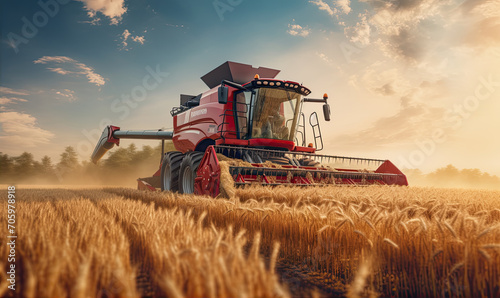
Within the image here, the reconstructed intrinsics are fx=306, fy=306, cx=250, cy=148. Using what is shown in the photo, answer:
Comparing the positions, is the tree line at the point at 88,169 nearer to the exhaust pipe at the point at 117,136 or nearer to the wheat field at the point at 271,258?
the exhaust pipe at the point at 117,136

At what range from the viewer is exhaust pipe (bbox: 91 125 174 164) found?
13.3 metres

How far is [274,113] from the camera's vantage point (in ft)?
25.2

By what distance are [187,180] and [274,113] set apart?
110 inches

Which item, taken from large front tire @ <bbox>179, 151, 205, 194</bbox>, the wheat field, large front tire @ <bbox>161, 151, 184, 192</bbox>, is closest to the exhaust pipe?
large front tire @ <bbox>161, 151, 184, 192</bbox>

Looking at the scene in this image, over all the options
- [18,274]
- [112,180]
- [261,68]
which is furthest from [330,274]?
[112,180]


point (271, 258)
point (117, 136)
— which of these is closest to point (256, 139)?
point (271, 258)

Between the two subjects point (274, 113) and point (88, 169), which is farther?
point (88, 169)

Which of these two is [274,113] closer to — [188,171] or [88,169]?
[188,171]

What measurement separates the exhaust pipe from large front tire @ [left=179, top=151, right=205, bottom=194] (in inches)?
205

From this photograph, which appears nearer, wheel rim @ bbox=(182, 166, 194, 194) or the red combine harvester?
the red combine harvester

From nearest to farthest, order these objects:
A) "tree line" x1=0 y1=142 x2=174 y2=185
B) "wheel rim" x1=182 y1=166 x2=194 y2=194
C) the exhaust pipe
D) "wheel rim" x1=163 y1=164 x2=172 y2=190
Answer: "wheel rim" x1=182 y1=166 x2=194 y2=194
"wheel rim" x1=163 y1=164 x2=172 y2=190
the exhaust pipe
"tree line" x1=0 y1=142 x2=174 y2=185

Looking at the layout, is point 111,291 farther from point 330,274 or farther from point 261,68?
point 261,68

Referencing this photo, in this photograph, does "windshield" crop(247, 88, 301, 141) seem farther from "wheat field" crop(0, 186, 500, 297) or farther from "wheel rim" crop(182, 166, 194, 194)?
"wheat field" crop(0, 186, 500, 297)

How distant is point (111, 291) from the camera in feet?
4.04
